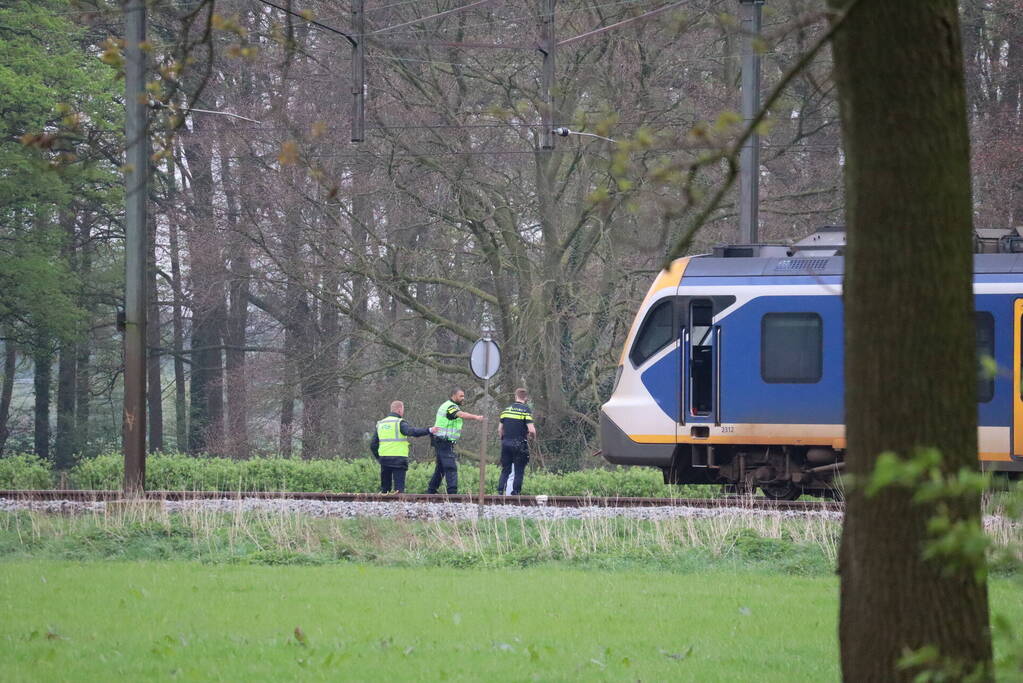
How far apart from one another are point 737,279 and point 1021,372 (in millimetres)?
3499

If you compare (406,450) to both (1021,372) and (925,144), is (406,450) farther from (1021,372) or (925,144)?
(925,144)

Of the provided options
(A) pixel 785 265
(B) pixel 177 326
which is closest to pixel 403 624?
(A) pixel 785 265

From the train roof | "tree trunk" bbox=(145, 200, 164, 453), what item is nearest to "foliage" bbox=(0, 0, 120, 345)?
"tree trunk" bbox=(145, 200, 164, 453)

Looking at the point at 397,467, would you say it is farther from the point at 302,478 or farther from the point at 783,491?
the point at 783,491

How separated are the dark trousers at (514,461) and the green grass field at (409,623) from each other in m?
6.83

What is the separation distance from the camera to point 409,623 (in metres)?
8.81

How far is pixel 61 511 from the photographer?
15.3 metres

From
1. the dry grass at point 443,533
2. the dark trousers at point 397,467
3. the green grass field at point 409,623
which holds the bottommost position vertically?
the green grass field at point 409,623

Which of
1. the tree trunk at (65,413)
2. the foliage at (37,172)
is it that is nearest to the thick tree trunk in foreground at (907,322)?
the foliage at (37,172)

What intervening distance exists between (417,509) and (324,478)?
6471mm

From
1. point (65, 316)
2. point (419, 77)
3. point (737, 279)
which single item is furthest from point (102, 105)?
point (737, 279)

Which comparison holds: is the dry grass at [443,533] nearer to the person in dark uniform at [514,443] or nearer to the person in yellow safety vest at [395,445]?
the person in yellow safety vest at [395,445]


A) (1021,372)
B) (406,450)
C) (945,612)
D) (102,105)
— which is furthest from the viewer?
(102,105)

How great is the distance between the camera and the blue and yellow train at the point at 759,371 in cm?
1550
